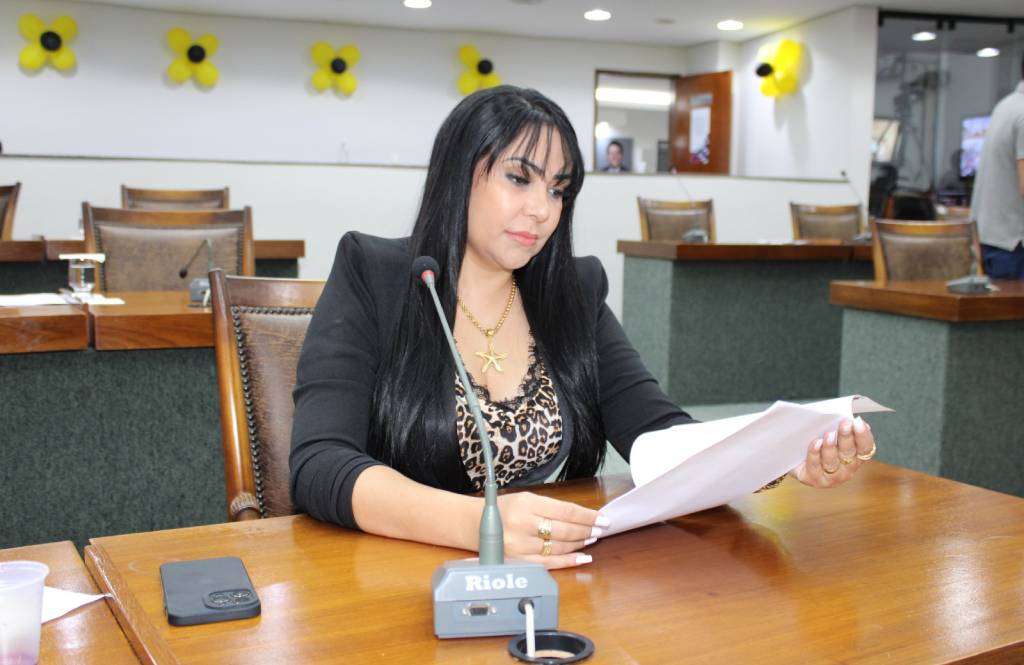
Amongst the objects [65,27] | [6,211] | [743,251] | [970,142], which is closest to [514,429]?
[6,211]

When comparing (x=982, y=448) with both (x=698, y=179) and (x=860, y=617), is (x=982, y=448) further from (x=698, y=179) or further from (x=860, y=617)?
(x=698, y=179)

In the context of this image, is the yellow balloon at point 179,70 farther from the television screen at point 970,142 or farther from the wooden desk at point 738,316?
the television screen at point 970,142

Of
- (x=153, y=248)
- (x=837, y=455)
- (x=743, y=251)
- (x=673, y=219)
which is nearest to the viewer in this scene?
(x=837, y=455)

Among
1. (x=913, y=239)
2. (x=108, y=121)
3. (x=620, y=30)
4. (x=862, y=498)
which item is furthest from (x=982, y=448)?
(x=108, y=121)

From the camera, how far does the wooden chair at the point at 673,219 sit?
→ 4.82 metres

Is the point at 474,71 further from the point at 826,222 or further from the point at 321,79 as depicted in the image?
the point at 826,222

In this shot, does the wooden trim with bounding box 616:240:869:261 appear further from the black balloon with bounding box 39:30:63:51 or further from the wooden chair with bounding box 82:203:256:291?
the black balloon with bounding box 39:30:63:51

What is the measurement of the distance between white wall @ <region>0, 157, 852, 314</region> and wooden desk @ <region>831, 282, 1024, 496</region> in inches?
107

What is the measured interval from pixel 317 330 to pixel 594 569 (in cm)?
50

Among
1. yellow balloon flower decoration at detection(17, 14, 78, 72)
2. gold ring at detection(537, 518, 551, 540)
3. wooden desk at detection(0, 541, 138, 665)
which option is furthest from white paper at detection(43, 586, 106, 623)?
yellow balloon flower decoration at detection(17, 14, 78, 72)

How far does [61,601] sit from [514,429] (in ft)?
2.05

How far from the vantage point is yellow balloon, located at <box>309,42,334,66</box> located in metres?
9.17

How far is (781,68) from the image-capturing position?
908 cm

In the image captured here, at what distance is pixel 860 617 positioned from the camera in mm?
747
